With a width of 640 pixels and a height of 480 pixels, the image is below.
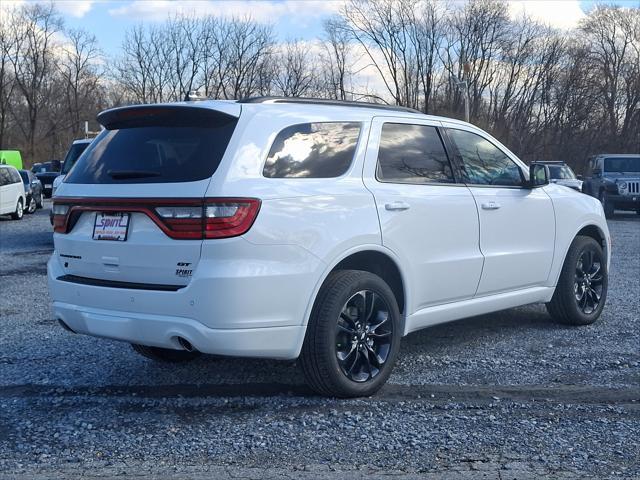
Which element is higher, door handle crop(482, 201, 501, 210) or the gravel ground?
door handle crop(482, 201, 501, 210)

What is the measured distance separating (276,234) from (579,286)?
3779 millimetres

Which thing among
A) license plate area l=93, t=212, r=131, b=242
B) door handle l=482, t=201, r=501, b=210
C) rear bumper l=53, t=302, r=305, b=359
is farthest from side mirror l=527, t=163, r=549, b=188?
license plate area l=93, t=212, r=131, b=242

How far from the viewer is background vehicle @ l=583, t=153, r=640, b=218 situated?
934 inches

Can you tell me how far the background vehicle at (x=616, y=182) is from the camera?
77.8 feet

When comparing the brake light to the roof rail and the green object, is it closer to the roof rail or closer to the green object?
the roof rail

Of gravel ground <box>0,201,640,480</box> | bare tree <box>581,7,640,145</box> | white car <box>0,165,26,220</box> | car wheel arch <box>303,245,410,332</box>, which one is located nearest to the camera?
gravel ground <box>0,201,640,480</box>

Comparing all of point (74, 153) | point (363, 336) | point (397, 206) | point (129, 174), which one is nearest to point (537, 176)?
point (397, 206)

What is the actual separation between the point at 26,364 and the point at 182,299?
7.53ft

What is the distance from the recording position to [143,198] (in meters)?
4.66

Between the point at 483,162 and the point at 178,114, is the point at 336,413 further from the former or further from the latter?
the point at 483,162

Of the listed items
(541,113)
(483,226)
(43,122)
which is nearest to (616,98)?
(541,113)

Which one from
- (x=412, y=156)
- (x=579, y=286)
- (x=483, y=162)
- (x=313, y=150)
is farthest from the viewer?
(x=579, y=286)

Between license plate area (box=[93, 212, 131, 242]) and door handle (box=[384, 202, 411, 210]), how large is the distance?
5.45ft

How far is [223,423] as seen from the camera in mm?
4727
